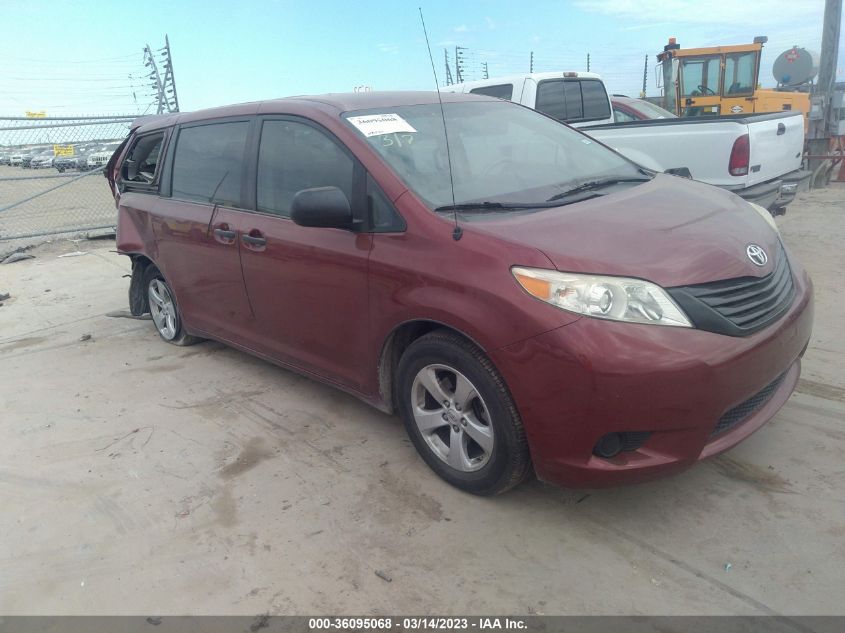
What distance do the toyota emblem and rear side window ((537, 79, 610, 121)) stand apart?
18.7 ft

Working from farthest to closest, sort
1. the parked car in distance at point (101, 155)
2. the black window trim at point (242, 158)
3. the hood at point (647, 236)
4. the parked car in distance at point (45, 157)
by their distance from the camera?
the parked car in distance at point (101, 155), the parked car in distance at point (45, 157), the black window trim at point (242, 158), the hood at point (647, 236)

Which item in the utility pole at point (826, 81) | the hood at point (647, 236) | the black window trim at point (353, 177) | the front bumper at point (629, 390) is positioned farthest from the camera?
the utility pole at point (826, 81)

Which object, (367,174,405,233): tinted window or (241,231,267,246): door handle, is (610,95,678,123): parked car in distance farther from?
(367,174,405,233): tinted window

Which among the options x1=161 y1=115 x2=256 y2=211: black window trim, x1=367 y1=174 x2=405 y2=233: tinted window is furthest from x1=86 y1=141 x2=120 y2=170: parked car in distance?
x1=367 y1=174 x2=405 y2=233: tinted window

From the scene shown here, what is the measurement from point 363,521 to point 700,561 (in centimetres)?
138

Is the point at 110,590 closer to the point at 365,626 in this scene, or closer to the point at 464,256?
the point at 365,626

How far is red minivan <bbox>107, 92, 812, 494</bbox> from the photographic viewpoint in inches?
96.8

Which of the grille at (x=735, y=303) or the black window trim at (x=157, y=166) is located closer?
the grille at (x=735, y=303)

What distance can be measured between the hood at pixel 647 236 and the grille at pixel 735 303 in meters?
0.04

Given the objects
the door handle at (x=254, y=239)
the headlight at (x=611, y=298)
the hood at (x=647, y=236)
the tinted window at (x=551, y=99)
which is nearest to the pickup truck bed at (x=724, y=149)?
the tinted window at (x=551, y=99)

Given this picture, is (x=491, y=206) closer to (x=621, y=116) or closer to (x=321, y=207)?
(x=321, y=207)

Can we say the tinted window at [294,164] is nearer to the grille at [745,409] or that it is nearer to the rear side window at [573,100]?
the grille at [745,409]

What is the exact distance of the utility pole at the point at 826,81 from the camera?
526 inches

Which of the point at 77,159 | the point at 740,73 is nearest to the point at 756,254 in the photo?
the point at 77,159
